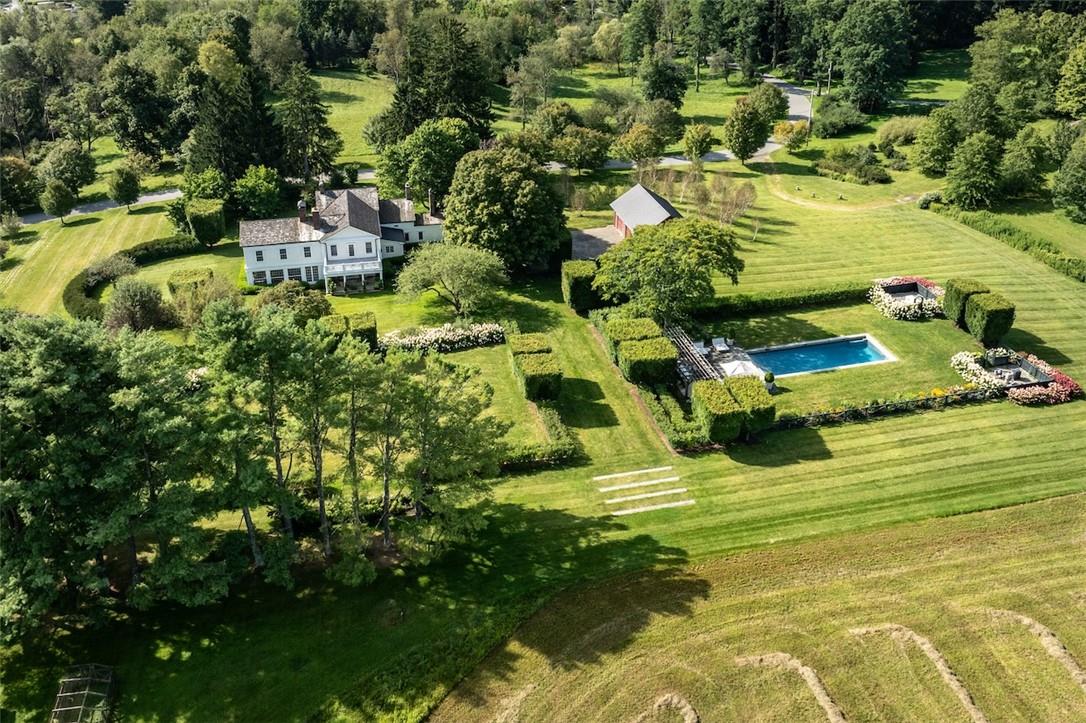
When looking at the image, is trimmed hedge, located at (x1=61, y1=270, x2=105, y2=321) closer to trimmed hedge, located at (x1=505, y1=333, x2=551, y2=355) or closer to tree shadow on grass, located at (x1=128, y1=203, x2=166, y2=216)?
tree shadow on grass, located at (x1=128, y1=203, x2=166, y2=216)

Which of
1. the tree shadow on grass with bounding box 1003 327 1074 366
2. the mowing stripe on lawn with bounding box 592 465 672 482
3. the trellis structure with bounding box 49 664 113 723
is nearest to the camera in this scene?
the trellis structure with bounding box 49 664 113 723

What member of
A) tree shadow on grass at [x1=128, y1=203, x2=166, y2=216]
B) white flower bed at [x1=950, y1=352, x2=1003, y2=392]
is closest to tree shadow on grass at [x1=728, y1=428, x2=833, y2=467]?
white flower bed at [x1=950, y1=352, x2=1003, y2=392]

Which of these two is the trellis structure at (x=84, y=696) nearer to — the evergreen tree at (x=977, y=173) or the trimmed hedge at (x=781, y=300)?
the trimmed hedge at (x=781, y=300)

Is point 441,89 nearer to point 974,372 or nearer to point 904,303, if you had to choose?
point 904,303

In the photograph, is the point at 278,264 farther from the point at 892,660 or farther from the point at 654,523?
the point at 892,660

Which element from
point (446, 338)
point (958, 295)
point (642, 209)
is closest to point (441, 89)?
point (642, 209)

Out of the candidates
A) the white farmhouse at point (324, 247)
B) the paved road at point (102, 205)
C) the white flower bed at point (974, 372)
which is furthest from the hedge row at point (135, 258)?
the white flower bed at point (974, 372)
